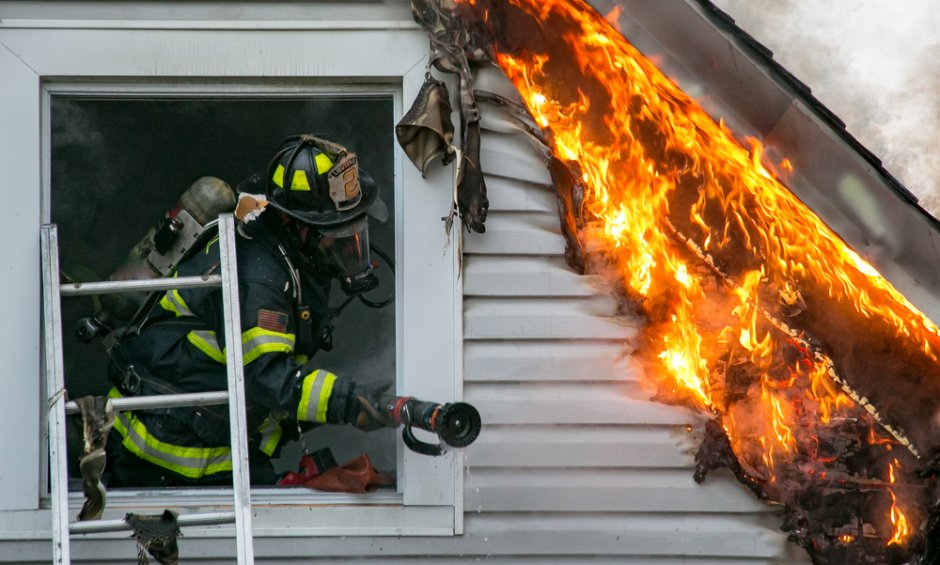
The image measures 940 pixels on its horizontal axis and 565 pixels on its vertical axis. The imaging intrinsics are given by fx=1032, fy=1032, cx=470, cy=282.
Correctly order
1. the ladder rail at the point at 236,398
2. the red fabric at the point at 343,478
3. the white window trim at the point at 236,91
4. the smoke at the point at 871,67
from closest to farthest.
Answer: the ladder rail at the point at 236,398 → the white window trim at the point at 236,91 → the red fabric at the point at 343,478 → the smoke at the point at 871,67

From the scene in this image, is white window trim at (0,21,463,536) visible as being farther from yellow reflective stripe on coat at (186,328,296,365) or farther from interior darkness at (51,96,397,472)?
yellow reflective stripe on coat at (186,328,296,365)

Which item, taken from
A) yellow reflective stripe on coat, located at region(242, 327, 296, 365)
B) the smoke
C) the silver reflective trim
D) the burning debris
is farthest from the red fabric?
the smoke

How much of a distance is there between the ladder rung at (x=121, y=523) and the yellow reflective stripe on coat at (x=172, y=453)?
81 cm

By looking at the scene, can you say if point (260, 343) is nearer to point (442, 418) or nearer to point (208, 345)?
point (208, 345)

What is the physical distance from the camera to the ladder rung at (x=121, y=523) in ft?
11.7

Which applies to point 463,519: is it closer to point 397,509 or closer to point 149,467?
point 397,509

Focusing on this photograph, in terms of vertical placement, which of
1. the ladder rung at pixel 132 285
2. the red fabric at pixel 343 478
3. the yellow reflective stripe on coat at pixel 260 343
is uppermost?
the ladder rung at pixel 132 285

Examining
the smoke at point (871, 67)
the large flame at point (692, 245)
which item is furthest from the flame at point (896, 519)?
the smoke at point (871, 67)

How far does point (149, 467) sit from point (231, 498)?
454 mm

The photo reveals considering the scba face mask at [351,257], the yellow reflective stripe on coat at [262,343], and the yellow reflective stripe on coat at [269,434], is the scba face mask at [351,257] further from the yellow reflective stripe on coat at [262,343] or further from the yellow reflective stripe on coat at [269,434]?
the yellow reflective stripe on coat at [269,434]

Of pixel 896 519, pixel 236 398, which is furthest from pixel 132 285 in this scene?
pixel 896 519

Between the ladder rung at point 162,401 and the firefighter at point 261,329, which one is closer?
the ladder rung at point 162,401

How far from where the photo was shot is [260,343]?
4.21 m

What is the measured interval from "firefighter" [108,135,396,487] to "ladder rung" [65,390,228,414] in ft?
1.40
